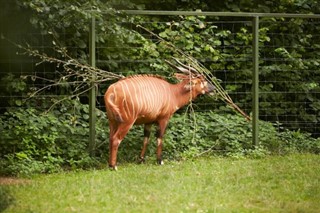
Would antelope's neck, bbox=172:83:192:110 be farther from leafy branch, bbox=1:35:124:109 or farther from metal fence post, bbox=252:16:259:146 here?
metal fence post, bbox=252:16:259:146

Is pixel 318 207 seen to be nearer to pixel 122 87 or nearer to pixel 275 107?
pixel 122 87

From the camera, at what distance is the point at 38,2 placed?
8273mm

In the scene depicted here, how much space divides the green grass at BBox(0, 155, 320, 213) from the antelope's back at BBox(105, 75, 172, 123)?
24.1 inches

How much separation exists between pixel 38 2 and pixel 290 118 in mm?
4237

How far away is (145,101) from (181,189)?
1.65 meters

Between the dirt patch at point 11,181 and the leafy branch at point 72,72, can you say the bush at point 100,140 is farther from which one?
the leafy branch at point 72,72

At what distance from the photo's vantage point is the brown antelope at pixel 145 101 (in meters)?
8.08

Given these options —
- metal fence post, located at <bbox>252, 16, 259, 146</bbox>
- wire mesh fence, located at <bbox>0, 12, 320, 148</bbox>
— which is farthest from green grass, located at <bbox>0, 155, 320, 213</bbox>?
wire mesh fence, located at <bbox>0, 12, 320, 148</bbox>

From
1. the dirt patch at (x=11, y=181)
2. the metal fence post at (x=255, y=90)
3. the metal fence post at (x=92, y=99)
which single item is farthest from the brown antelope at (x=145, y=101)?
the dirt patch at (x=11, y=181)

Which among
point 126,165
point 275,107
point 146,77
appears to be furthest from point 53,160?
point 275,107

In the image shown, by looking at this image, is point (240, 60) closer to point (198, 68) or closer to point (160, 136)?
point (198, 68)

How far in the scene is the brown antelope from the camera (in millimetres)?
8078

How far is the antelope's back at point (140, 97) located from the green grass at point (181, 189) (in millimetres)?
611

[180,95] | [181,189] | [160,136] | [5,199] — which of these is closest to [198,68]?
[180,95]
